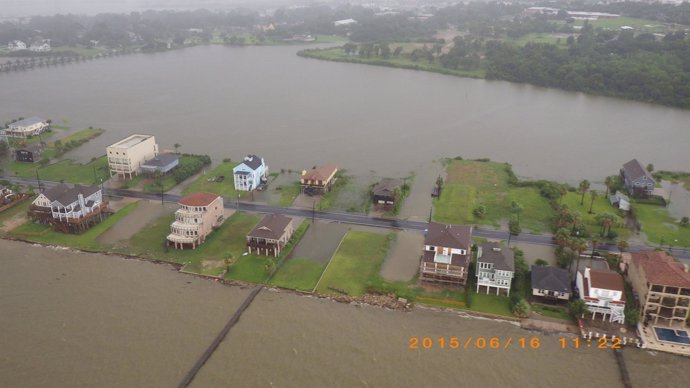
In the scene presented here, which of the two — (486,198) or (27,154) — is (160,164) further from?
(486,198)

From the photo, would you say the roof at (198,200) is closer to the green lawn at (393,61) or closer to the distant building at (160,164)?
the distant building at (160,164)

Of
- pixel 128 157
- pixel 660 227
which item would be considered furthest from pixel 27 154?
pixel 660 227

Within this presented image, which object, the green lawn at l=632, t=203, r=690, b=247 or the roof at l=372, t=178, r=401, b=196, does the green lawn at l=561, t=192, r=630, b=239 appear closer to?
the green lawn at l=632, t=203, r=690, b=247

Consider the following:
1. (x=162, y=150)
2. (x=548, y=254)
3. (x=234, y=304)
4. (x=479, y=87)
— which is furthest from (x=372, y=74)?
(x=234, y=304)

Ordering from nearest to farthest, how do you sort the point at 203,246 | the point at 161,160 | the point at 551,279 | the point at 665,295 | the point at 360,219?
the point at 665,295
the point at 551,279
the point at 203,246
the point at 360,219
the point at 161,160

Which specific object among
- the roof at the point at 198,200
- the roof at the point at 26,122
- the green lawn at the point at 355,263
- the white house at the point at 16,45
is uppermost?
the white house at the point at 16,45

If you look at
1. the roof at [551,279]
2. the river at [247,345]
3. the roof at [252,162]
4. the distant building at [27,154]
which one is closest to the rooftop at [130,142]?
the distant building at [27,154]

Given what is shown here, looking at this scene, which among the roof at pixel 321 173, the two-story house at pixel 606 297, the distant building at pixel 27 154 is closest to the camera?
the two-story house at pixel 606 297
